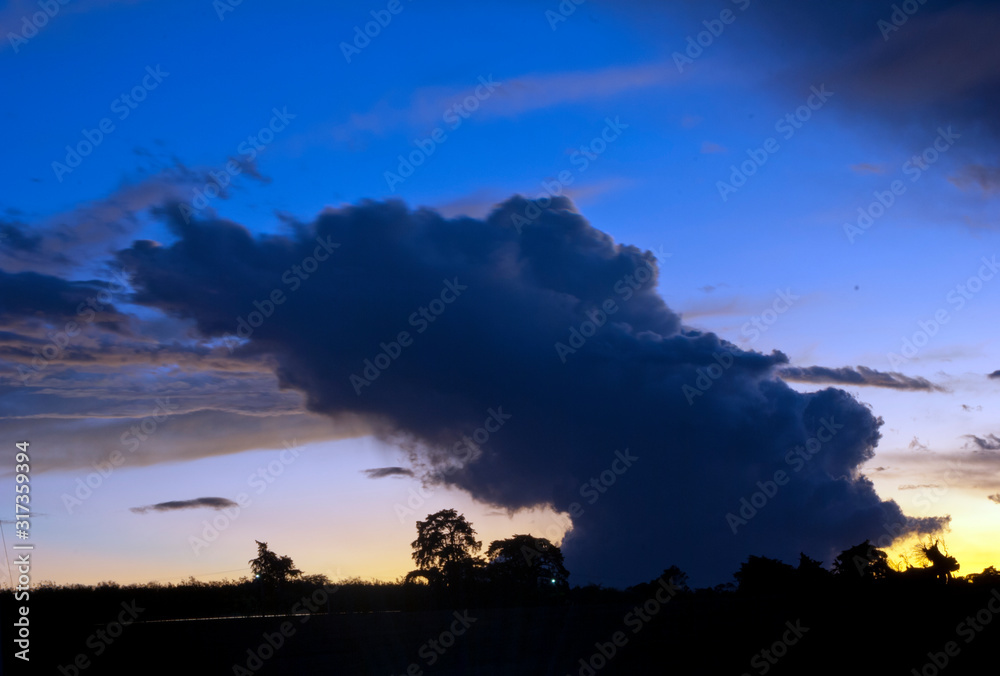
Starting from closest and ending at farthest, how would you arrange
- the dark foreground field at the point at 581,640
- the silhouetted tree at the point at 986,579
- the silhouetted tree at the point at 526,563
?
the dark foreground field at the point at 581,640, the silhouetted tree at the point at 986,579, the silhouetted tree at the point at 526,563

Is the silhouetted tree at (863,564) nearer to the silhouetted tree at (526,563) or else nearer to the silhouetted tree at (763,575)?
the silhouetted tree at (763,575)

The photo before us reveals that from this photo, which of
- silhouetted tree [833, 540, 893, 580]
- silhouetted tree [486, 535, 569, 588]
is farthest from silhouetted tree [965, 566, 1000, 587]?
silhouetted tree [486, 535, 569, 588]

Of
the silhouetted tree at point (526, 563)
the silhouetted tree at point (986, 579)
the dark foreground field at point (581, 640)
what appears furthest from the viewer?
the silhouetted tree at point (526, 563)

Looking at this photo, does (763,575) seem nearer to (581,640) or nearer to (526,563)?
(526,563)

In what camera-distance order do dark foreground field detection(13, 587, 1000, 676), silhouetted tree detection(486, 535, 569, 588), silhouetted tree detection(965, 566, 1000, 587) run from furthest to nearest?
silhouetted tree detection(486, 535, 569, 588), silhouetted tree detection(965, 566, 1000, 587), dark foreground field detection(13, 587, 1000, 676)

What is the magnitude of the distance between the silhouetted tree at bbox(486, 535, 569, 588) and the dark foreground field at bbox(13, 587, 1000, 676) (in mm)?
31397

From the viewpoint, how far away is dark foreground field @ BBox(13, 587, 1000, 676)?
500 inches

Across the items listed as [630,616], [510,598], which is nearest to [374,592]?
[510,598]

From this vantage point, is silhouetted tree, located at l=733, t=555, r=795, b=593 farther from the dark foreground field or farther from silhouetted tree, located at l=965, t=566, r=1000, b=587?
the dark foreground field

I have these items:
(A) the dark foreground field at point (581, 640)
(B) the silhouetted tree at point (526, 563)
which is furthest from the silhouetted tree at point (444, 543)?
(A) the dark foreground field at point (581, 640)

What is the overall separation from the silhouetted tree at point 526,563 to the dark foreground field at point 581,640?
31397mm

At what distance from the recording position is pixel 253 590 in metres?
35.1

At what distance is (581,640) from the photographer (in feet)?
72.5

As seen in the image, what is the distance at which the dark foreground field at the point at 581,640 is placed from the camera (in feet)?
41.7
